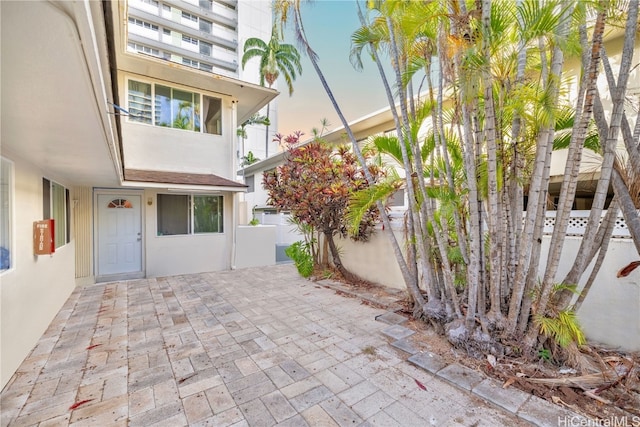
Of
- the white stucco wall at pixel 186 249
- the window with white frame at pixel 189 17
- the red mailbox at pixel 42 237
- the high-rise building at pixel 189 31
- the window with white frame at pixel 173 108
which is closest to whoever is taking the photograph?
the red mailbox at pixel 42 237

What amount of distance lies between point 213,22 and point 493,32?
34.8m

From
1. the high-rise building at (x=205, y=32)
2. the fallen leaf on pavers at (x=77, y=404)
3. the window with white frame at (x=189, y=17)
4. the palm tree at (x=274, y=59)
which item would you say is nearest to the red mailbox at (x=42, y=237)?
the fallen leaf on pavers at (x=77, y=404)

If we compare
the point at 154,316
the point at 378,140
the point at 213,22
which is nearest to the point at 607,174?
the point at 378,140

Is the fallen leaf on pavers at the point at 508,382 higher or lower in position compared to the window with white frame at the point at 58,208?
lower

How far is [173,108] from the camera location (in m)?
8.18

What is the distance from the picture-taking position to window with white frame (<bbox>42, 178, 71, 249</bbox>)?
179 inches

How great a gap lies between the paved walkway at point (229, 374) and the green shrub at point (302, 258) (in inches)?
86.8

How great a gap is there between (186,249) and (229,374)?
20.2 ft

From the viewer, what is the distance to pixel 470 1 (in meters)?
3.15

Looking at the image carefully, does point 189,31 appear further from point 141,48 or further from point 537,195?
point 537,195

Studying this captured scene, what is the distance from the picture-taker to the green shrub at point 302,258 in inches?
289

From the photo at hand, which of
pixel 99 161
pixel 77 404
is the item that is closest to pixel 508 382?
pixel 77 404

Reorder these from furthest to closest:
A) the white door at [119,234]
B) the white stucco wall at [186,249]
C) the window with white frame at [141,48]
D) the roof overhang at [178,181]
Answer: the window with white frame at [141,48], the white stucco wall at [186,249], the white door at [119,234], the roof overhang at [178,181]

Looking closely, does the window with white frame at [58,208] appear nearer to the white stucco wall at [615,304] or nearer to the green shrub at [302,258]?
the green shrub at [302,258]
